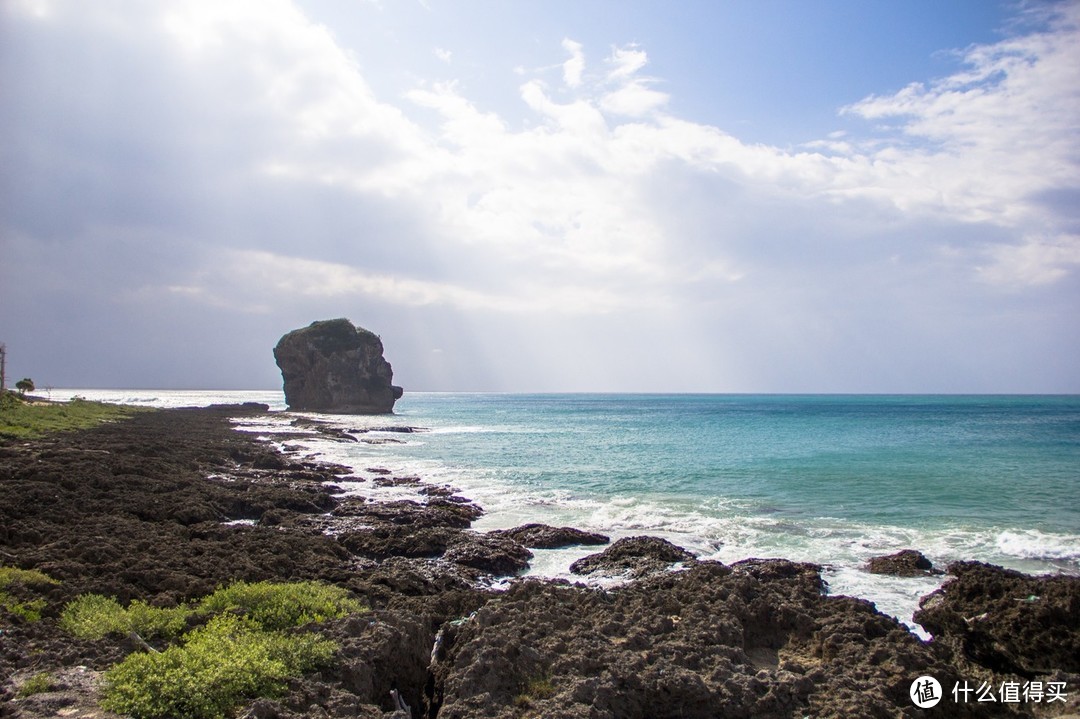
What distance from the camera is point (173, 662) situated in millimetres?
6773

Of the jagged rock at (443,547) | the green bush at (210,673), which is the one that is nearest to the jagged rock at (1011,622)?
the green bush at (210,673)

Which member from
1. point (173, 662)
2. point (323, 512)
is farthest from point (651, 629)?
point (323, 512)

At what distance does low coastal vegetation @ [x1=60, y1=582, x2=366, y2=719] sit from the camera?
629 cm

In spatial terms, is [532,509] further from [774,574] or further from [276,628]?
→ [276,628]

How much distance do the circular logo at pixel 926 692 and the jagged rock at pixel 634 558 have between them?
26.3 feet

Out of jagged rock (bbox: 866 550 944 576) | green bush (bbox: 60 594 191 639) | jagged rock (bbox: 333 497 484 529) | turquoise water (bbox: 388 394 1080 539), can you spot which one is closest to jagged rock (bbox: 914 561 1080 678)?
jagged rock (bbox: 866 550 944 576)

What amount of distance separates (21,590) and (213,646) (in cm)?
464

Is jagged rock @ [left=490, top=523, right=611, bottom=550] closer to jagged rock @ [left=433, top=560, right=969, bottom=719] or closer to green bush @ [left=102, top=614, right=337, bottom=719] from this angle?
jagged rock @ [left=433, top=560, right=969, bottom=719]

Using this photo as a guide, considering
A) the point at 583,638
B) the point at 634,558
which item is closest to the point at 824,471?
the point at 634,558

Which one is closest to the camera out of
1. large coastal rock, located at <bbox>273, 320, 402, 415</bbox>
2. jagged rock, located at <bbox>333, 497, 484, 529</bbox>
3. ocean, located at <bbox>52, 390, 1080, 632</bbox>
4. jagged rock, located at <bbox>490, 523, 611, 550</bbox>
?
ocean, located at <bbox>52, 390, 1080, 632</bbox>

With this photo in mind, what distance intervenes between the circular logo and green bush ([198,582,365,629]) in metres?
7.23

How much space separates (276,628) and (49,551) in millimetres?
7261

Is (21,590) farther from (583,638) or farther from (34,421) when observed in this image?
(34,421)

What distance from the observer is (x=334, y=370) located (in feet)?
383
